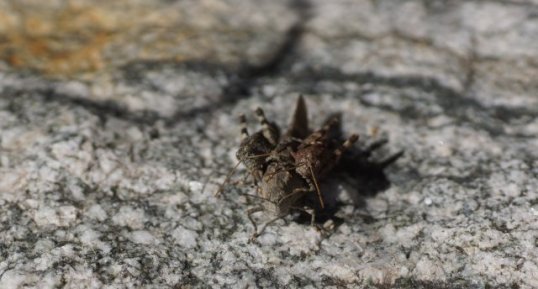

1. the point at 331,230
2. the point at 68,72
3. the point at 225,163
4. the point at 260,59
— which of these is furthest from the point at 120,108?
the point at 331,230

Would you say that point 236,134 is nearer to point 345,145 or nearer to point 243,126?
point 243,126

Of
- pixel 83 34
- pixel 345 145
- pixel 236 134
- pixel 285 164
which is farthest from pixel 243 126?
pixel 83 34

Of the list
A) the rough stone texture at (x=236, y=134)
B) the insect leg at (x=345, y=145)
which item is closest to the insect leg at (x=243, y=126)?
the rough stone texture at (x=236, y=134)

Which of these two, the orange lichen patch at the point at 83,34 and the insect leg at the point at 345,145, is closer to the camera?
the insect leg at the point at 345,145

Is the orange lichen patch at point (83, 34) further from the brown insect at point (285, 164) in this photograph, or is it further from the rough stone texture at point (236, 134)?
the brown insect at point (285, 164)

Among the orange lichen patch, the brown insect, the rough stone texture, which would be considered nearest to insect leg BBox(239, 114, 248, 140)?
the brown insect

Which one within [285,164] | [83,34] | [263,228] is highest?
[83,34]

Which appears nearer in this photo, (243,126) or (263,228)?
(263,228)

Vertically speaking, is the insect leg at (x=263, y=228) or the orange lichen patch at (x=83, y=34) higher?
the orange lichen patch at (x=83, y=34)
